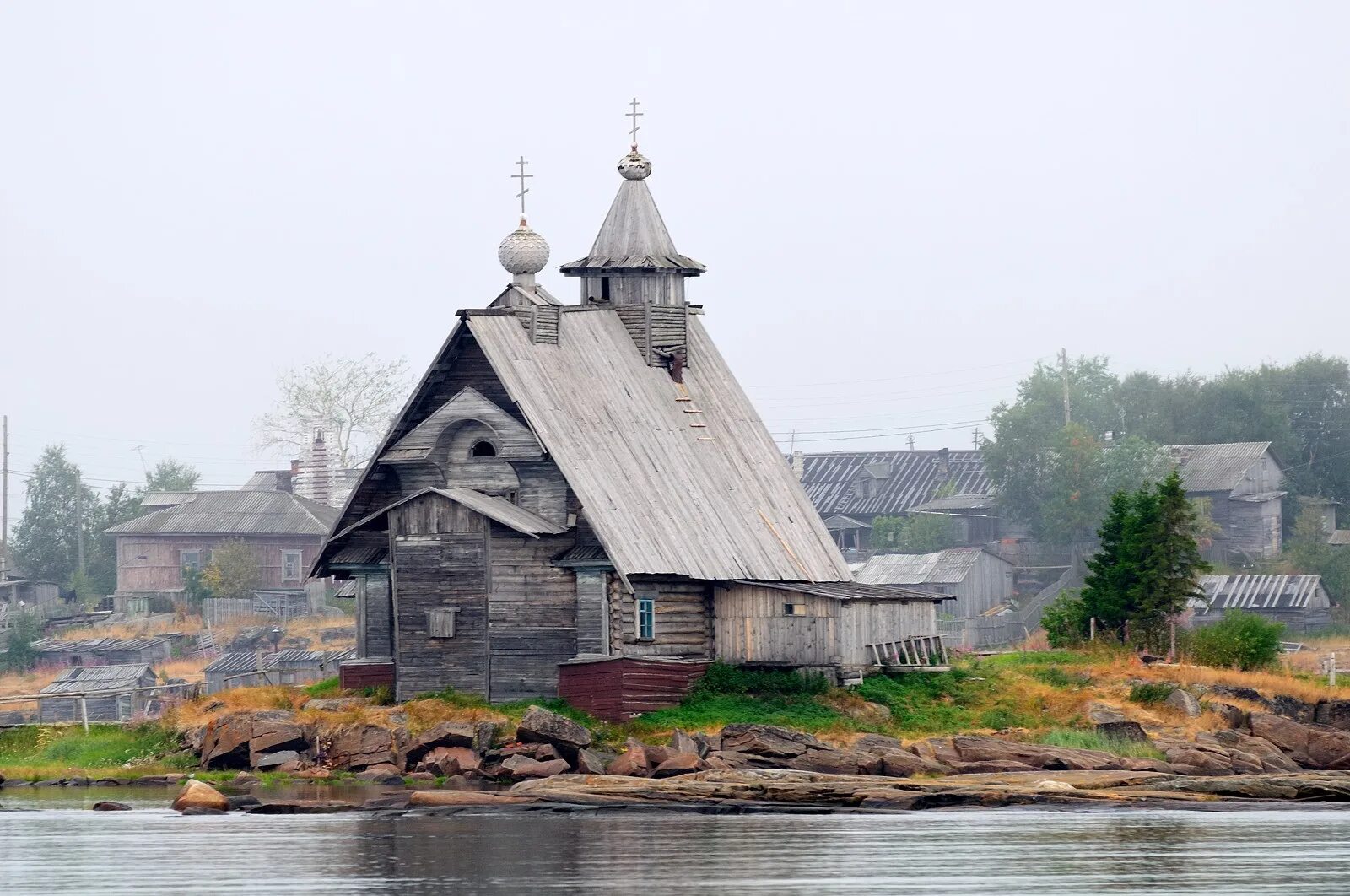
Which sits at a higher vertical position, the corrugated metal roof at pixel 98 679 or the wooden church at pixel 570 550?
the wooden church at pixel 570 550

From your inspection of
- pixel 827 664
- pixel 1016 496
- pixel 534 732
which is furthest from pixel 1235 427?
pixel 534 732

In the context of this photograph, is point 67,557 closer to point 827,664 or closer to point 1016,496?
point 1016,496

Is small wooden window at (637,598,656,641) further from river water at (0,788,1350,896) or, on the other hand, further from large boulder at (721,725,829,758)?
river water at (0,788,1350,896)

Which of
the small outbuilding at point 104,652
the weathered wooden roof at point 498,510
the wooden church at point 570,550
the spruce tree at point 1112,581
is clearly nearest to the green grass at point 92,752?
the wooden church at point 570,550

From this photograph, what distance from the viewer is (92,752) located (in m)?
47.6

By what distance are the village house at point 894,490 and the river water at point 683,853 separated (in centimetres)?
6640

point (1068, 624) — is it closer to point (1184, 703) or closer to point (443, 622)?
point (1184, 703)

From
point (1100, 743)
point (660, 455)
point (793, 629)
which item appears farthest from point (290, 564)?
point (1100, 743)

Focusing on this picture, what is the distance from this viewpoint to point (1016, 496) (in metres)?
105

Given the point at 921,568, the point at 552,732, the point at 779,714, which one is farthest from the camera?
the point at 921,568

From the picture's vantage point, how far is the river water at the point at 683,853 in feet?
99.7

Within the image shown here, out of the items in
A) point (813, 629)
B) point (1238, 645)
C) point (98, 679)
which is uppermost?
point (813, 629)

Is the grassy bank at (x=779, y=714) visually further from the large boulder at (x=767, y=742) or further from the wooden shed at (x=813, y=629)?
the large boulder at (x=767, y=742)

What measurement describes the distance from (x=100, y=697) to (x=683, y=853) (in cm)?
3226
